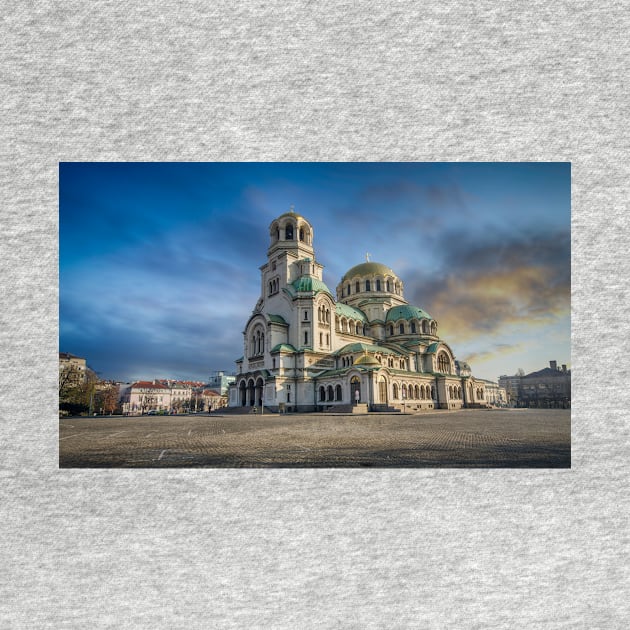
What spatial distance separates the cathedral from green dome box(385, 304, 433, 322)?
5.96 feet

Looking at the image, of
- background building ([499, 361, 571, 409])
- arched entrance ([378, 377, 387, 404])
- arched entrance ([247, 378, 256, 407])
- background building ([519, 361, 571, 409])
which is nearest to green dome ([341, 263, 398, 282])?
arched entrance ([247, 378, 256, 407])

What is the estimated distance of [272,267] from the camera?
22531 millimetres

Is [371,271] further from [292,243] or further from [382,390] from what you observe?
[382,390]

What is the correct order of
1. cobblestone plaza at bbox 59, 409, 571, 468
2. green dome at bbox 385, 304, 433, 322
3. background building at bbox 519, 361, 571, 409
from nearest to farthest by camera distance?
cobblestone plaza at bbox 59, 409, 571, 468 → background building at bbox 519, 361, 571, 409 → green dome at bbox 385, 304, 433, 322

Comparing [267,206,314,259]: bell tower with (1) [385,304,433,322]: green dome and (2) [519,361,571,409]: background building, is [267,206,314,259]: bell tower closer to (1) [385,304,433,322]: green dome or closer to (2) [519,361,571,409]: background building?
(1) [385,304,433,322]: green dome

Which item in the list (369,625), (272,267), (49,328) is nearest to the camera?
(369,625)

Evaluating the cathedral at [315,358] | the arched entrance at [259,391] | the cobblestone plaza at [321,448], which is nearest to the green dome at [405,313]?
the cathedral at [315,358]

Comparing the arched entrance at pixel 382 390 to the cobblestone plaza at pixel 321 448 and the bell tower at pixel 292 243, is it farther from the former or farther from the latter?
the cobblestone plaza at pixel 321 448

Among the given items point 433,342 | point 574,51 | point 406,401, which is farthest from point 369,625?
point 433,342

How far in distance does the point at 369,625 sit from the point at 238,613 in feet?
3.88

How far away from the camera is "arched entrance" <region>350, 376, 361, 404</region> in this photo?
59.2 feet

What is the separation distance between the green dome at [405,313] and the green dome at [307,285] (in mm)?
6372

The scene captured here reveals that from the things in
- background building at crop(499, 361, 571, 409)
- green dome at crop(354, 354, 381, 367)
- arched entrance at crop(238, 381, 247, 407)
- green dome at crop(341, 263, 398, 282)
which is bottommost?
arched entrance at crop(238, 381, 247, 407)

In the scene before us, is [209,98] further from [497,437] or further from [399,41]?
[497,437]
